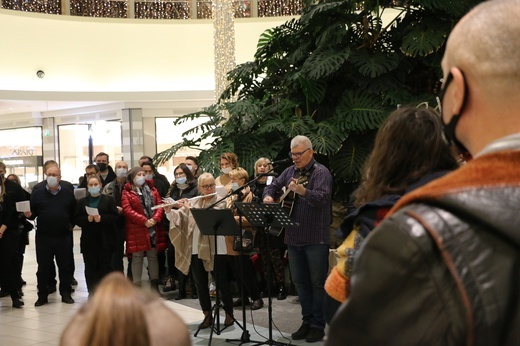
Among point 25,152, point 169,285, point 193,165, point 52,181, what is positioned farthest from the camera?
point 25,152

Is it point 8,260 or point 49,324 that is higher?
point 8,260

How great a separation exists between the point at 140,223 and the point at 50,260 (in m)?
1.35

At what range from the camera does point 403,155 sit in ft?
9.84

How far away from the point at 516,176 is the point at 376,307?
1.01 ft

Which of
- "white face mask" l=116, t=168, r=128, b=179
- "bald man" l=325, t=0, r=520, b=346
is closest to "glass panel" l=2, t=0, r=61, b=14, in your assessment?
"white face mask" l=116, t=168, r=128, b=179

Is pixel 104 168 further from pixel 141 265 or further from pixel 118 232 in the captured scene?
pixel 141 265

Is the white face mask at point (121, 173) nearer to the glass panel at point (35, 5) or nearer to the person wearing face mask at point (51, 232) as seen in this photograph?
the person wearing face mask at point (51, 232)

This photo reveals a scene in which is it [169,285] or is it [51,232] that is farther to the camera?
[169,285]

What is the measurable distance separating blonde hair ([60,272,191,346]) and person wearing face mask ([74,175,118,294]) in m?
8.65

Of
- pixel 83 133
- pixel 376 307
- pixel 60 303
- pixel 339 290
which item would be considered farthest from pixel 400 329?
pixel 83 133

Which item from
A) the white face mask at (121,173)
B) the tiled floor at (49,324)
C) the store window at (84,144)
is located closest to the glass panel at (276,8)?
the store window at (84,144)

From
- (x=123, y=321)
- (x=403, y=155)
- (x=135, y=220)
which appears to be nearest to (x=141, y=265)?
(x=135, y=220)

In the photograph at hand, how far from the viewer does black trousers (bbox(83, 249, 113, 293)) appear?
9.80 meters

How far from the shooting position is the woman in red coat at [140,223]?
387 inches
